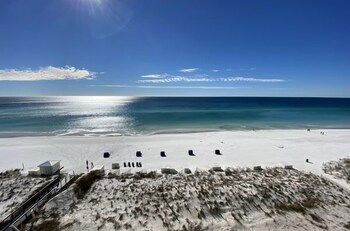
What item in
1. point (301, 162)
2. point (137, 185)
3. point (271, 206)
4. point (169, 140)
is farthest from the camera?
point (169, 140)

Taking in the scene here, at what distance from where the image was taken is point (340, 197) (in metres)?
21.4

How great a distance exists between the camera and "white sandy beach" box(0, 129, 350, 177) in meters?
31.1

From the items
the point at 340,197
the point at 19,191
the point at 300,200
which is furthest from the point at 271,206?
the point at 19,191

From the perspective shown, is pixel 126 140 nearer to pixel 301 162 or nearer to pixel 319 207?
pixel 301 162

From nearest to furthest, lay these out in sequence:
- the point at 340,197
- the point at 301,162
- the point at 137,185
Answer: the point at 340,197
the point at 137,185
the point at 301,162

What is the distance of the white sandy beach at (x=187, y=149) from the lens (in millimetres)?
31078

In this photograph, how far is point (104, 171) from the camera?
1048 inches

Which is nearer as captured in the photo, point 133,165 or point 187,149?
point 133,165

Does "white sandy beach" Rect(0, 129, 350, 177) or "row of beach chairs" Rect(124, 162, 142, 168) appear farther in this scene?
"white sandy beach" Rect(0, 129, 350, 177)

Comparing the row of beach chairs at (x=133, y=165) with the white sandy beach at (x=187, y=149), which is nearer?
the row of beach chairs at (x=133, y=165)

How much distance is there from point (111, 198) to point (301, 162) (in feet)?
80.0

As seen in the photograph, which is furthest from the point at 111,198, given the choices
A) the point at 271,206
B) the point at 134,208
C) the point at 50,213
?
the point at 271,206

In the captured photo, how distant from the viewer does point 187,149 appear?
1494 inches

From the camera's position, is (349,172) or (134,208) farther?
(349,172)
